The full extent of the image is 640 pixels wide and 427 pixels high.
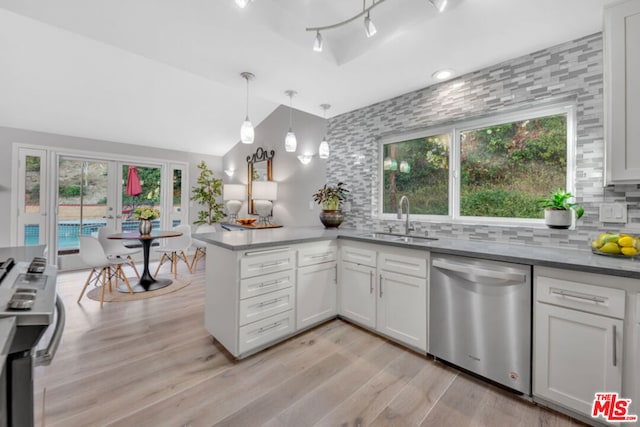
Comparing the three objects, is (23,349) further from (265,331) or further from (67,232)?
(67,232)

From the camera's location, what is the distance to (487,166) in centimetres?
236

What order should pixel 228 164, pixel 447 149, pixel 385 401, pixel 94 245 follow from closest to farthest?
pixel 385 401 → pixel 447 149 → pixel 94 245 → pixel 228 164

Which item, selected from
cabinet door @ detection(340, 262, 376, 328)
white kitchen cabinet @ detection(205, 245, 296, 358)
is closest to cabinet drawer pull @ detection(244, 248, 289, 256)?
white kitchen cabinet @ detection(205, 245, 296, 358)

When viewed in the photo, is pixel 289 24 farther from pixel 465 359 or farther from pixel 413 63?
pixel 465 359

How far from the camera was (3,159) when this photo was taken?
368 centimetres

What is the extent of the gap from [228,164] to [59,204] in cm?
275

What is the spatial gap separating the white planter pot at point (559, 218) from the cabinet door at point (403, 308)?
94 centimetres

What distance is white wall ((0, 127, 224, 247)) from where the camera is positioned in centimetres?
368

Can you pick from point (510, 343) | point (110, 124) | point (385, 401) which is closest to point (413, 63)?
point (510, 343)

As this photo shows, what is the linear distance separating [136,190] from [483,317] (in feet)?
17.9

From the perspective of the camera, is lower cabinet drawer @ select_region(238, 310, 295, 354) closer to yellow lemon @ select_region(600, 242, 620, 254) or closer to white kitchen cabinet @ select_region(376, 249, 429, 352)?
white kitchen cabinet @ select_region(376, 249, 429, 352)

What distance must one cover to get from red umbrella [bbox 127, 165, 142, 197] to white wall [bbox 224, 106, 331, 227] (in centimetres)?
214

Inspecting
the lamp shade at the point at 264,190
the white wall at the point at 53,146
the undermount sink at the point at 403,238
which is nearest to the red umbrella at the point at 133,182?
the white wall at the point at 53,146

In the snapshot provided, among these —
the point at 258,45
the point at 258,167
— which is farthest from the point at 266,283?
the point at 258,167
